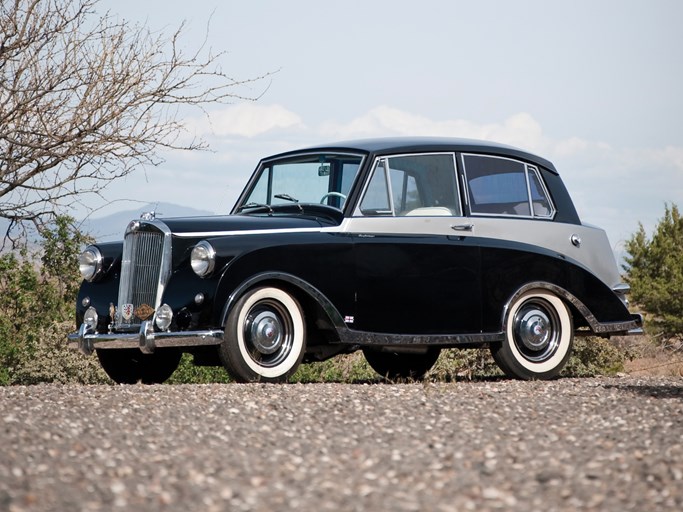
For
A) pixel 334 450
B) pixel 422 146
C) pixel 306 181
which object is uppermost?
pixel 422 146

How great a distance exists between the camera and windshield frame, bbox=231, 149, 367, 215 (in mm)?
8977

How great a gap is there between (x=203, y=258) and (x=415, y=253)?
1975 mm

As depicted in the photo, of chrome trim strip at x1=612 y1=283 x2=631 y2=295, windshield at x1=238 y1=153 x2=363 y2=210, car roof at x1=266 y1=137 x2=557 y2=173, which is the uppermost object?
car roof at x1=266 y1=137 x2=557 y2=173

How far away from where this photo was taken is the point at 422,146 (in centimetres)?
938

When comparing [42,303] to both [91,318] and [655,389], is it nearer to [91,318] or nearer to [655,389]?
[91,318]

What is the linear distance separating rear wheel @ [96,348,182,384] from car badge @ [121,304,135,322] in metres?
0.78

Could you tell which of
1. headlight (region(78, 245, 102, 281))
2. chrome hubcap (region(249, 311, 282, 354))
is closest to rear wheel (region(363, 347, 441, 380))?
chrome hubcap (region(249, 311, 282, 354))

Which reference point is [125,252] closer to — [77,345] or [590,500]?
[77,345]

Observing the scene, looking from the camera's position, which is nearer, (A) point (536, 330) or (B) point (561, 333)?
→ (A) point (536, 330)

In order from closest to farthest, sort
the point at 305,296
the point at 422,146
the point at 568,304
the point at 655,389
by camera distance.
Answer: the point at 655,389
the point at 305,296
the point at 422,146
the point at 568,304

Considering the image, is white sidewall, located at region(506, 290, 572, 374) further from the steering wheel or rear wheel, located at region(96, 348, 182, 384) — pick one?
rear wheel, located at region(96, 348, 182, 384)

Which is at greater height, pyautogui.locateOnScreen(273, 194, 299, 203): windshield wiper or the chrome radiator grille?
pyautogui.locateOnScreen(273, 194, 299, 203): windshield wiper

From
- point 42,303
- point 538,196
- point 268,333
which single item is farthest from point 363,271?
point 42,303

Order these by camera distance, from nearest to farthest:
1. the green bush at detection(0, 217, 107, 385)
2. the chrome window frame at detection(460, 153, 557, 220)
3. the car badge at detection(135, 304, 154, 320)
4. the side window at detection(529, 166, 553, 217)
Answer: the car badge at detection(135, 304, 154, 320) → the chrome window frame at detection(460, 153, 557, 220) → the side window at detection(529, 166, 553, 217) → the green bush at detection(0, 217, 107, 385)
